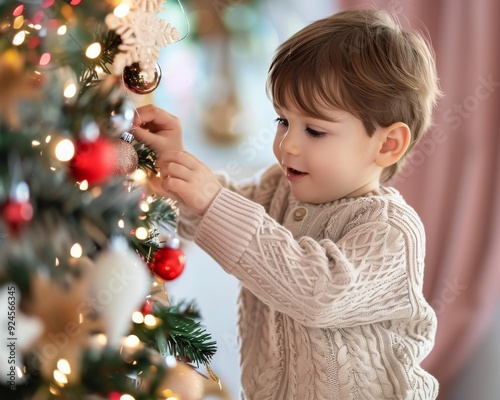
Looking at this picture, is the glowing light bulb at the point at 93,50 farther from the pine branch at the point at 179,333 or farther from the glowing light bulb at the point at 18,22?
the pine branch at the point at 179,333

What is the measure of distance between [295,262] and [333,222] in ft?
0.50

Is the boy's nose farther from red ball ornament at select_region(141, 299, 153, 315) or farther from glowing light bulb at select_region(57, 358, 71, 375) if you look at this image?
glowing light bulb at select_region(57, 358, 71, 375)

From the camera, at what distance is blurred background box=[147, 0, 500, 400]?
162 cm

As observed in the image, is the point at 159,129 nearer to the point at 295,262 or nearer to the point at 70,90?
the point at 295,262

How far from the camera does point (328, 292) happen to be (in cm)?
92

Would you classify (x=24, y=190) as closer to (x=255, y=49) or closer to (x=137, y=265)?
(x=137, y=265)

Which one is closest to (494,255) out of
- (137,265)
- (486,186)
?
(486,186)

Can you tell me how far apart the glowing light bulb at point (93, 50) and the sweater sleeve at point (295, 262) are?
336 millimetres

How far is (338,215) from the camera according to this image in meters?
1.05

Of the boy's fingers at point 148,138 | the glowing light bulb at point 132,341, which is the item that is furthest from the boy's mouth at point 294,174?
the glowing light bulb at point 132,341

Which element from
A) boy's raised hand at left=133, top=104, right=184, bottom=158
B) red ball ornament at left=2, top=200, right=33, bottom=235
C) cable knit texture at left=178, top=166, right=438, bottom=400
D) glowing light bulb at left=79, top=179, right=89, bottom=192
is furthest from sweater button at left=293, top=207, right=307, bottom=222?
red ball ornament at left=2, top=200, right=33, bottom=235

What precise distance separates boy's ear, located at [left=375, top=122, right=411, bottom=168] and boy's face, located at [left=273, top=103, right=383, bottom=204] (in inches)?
0.4

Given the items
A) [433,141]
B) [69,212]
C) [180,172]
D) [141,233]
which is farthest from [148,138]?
[433,141]

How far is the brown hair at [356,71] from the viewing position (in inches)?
39.7
